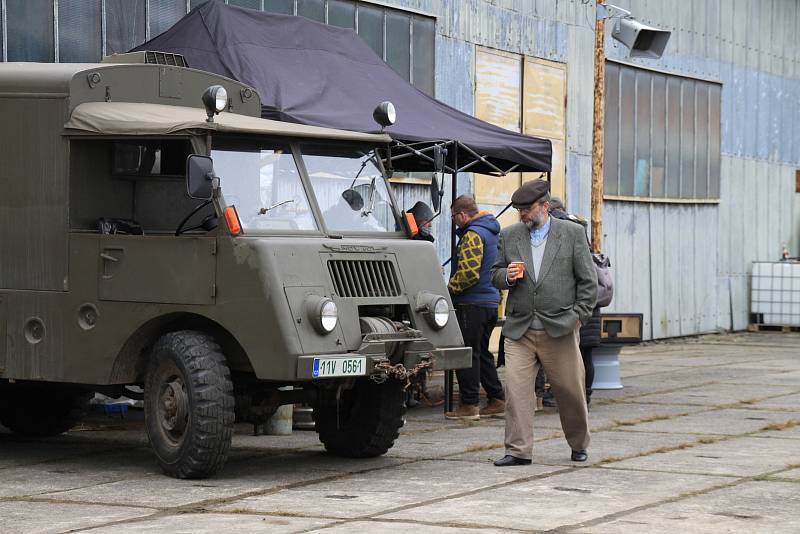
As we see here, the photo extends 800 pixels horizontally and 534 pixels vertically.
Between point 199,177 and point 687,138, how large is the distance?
63.2 ft

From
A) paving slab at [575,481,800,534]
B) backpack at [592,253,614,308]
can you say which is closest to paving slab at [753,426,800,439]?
backpack at [592,253,614,308]

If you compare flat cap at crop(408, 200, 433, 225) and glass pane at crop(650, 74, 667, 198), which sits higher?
glass pane at crop(650, 74, 667, 198)

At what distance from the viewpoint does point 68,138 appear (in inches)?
417

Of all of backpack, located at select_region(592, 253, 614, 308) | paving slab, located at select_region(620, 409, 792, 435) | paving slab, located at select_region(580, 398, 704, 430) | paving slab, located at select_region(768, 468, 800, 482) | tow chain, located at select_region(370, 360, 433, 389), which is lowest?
paving slab, located at select_region(768, 468, 800, 482)

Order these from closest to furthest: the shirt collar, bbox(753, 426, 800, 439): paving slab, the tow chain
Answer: the tow chain → the shirt collar → bbox(753, 426, 800, 439): paving slab

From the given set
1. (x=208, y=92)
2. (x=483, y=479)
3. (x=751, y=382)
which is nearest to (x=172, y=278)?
(x=208, y=92)

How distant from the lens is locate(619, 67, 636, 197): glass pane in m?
25.6

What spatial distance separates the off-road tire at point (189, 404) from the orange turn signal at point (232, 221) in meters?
0.75

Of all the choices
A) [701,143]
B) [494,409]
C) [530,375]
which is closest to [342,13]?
[494,409]

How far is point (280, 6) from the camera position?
1817 centimetres

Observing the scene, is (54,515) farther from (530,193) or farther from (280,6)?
(280,6)

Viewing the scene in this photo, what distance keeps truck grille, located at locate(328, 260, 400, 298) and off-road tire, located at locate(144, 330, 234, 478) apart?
0.93 m

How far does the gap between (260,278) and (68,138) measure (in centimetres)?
189

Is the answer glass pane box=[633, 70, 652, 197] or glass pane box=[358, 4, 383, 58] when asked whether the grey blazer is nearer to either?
glass pane box=[358, 4, 383, 58]
